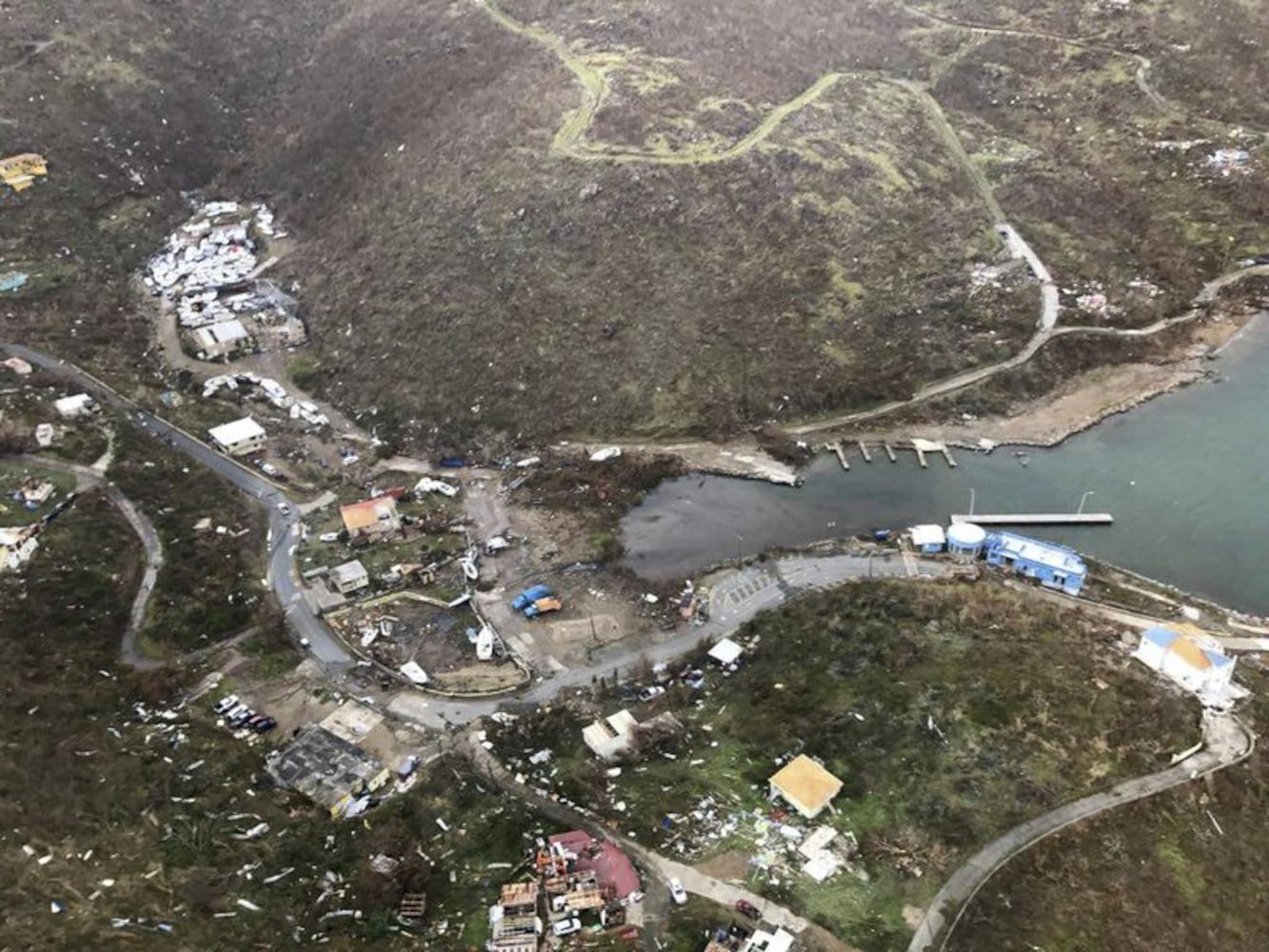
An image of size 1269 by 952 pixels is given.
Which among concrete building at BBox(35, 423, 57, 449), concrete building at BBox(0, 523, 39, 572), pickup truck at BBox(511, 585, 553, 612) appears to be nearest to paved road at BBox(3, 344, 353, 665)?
concrete building at BBox(35, 423, 57, 449)

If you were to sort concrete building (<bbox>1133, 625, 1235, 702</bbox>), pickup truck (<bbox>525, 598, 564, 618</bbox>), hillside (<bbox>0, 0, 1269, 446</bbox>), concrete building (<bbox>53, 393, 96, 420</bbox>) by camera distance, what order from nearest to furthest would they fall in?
concrete building (<bbox>1133, 625, 1235, 702</bbox>) < pickup truck (<bbox>525, 598, 564, 618</bbox>) < concrete building (<bbox>53, 393, 96, 420</bbox>) < hillside (<bbox>0, 0, 1269, 446</bbox>)

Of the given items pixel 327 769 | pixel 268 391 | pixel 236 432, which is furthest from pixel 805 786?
pixel 268 391

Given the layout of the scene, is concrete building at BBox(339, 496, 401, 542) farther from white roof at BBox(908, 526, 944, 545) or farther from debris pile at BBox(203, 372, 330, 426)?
white roof at BBox(908, 526, 944, 545)

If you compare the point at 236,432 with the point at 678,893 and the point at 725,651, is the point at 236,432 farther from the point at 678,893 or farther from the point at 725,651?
the point at 678,893

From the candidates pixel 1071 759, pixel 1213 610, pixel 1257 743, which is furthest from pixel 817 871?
pixel 1213 610

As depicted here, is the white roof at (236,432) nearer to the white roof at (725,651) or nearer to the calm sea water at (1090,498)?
the calm sea water at (1090,498)

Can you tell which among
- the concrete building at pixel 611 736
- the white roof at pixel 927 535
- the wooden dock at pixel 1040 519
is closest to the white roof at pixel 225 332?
the concrete building at pixel 611 736
